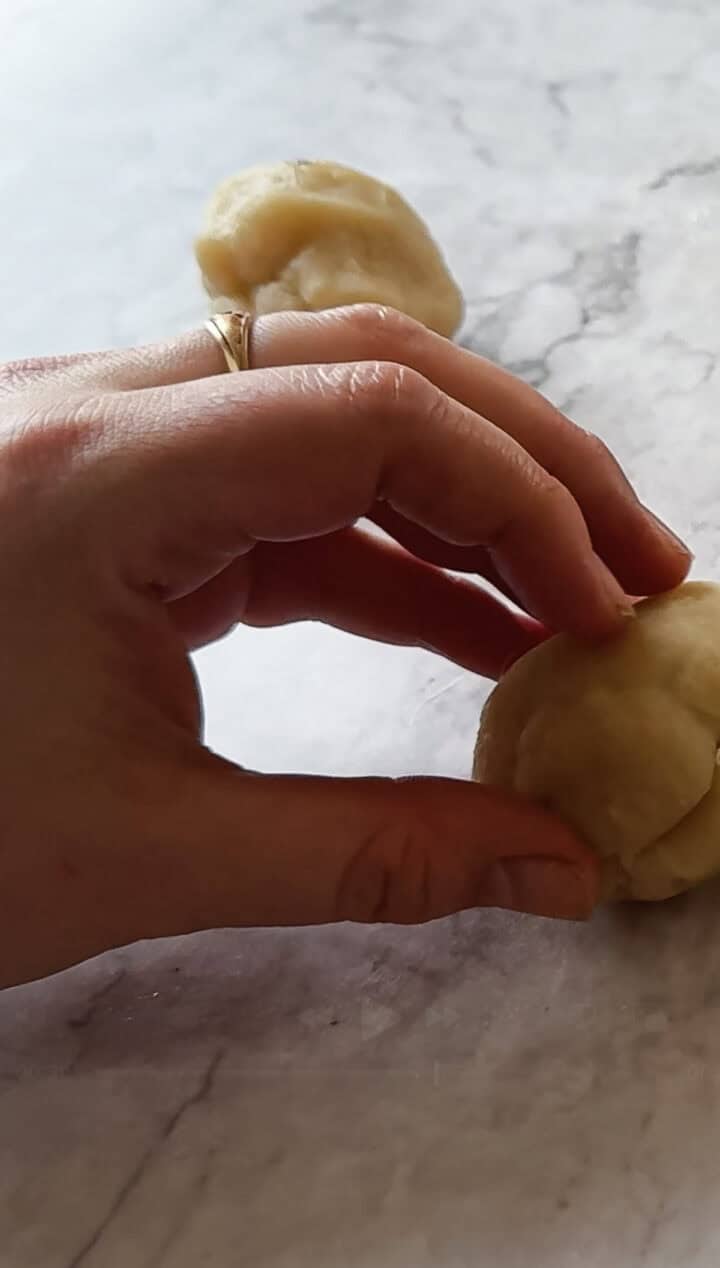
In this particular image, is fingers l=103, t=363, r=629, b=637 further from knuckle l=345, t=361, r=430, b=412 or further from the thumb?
the thumb

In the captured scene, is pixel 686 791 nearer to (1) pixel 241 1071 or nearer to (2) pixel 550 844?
(2) pixel 550 844

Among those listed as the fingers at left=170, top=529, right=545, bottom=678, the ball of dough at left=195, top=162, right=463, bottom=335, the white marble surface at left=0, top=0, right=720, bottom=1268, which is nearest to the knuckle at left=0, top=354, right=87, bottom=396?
the fingers at left=170, top=529, right=545, bottom=678

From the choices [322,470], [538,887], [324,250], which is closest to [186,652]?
[322,470]

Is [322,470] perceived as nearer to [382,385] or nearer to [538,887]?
[382,385]

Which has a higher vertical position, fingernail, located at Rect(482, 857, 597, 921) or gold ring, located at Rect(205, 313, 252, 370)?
gold ring, located at Rect(205, 313, 252, 370)

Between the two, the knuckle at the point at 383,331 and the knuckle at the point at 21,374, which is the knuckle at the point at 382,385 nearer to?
the knuckle at the point at 383,331
